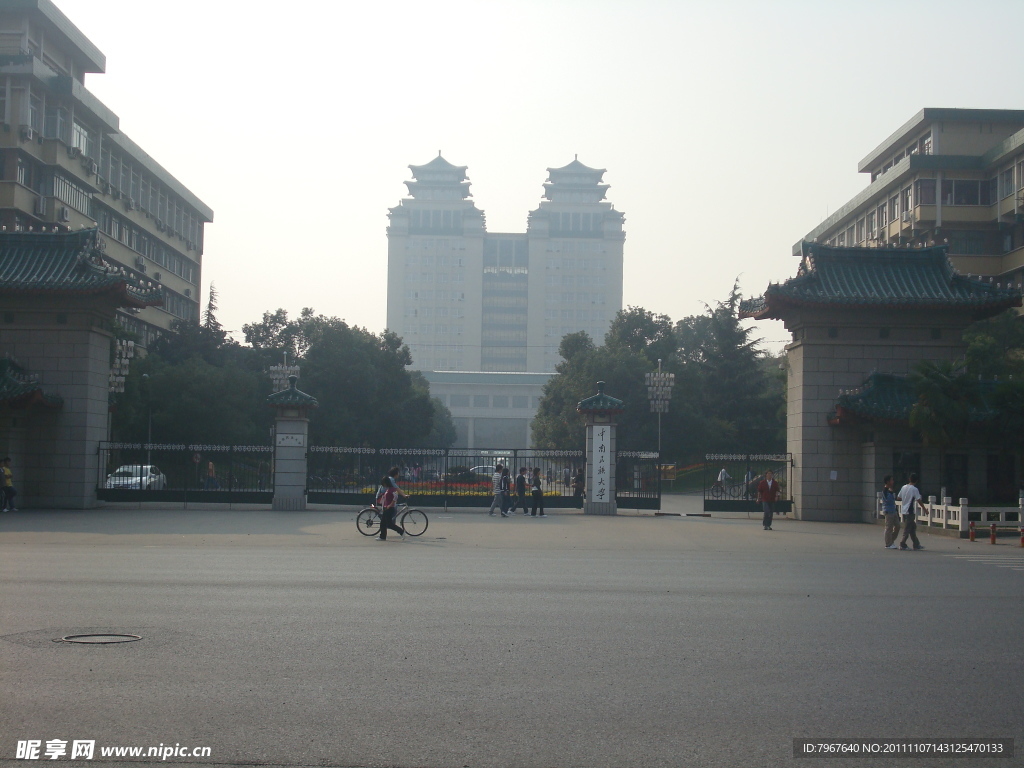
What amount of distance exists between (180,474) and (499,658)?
2763 centimetres

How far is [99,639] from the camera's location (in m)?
9.27

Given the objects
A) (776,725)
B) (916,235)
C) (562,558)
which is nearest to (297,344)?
(916,235)

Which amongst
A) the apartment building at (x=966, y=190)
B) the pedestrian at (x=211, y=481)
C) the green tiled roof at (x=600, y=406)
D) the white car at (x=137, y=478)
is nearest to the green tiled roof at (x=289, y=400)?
the pedestrian at (x=211, y=481)

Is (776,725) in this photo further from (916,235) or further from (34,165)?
(916,235)

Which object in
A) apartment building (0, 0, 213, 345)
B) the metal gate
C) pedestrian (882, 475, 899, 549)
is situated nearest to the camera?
pedestrian (882, 475, 899, 549)

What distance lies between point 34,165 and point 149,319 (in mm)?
→ 18795

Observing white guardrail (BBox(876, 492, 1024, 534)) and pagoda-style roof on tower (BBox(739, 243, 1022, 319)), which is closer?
white guardrail (BBox(876, 492, 1024, 534))

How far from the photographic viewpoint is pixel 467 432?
4843 inches

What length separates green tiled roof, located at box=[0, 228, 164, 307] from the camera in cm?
3031

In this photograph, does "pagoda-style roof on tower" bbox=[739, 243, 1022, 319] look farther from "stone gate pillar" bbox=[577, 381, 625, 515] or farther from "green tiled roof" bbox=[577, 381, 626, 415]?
"stone gate pillar" bbox=[577, 381, 625, 515]

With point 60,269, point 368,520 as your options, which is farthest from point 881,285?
point 60,269

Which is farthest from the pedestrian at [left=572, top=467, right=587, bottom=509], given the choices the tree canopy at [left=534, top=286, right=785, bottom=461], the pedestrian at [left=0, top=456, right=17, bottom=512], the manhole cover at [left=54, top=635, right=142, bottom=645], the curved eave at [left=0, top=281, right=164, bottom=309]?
the tree canopy at [left=534, top=286, right=785, bottom=461]

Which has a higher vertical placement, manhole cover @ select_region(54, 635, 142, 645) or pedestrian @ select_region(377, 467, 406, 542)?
pedestrian @ select_region(377, 467, 406, 542)

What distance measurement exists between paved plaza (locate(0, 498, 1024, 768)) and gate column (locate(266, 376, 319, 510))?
1454 cm
